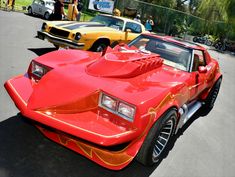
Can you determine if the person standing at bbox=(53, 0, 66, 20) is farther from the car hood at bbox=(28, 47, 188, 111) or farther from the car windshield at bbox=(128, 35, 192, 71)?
the car hood at bbox=(28, 47, 188, 111)

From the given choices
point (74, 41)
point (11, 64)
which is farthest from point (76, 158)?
point (74, 41)

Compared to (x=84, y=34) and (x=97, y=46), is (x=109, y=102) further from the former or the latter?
(x=97, y=46)

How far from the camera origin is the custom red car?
294cm

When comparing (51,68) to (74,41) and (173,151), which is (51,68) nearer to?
(173,151)

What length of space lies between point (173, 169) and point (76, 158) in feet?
4.05

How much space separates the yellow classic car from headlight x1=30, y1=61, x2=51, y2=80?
13.0 feet

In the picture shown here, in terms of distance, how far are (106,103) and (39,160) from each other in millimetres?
1008

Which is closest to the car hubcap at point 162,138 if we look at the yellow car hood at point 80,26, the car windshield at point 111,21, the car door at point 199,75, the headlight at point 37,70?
the car door at point 199,75

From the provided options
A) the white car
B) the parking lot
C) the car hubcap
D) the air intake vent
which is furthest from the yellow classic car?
the white car

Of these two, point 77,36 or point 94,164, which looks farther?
point 77,36

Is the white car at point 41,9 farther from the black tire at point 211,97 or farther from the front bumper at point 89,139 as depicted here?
the front bumper at point 89,139

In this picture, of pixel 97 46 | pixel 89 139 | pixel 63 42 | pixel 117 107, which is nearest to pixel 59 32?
pixel 63 42

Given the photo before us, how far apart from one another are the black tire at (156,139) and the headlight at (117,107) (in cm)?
34

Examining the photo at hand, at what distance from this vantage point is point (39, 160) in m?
3.29
